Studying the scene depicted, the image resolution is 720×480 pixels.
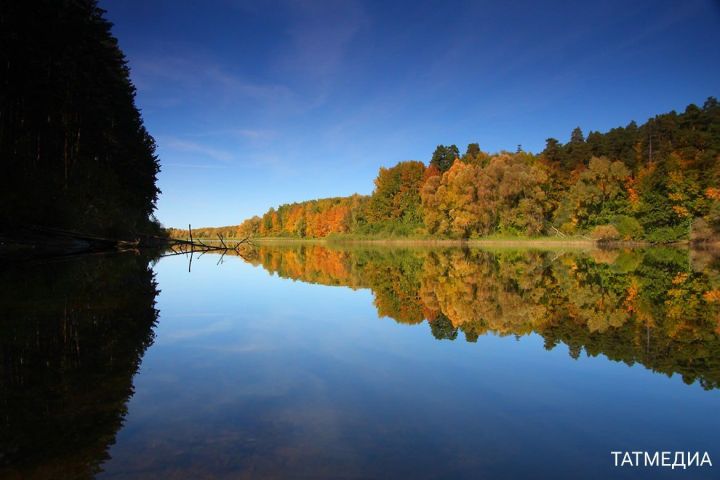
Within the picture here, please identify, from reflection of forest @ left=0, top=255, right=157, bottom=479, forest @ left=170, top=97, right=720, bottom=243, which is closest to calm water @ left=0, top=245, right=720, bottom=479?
reflection of forest @ left=0, top=255, right=157, bottom=479

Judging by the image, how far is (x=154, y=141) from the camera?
52.0 metres

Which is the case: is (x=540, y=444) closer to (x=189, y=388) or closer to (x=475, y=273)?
(x=189, y=388)

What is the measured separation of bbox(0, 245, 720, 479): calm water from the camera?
3.05m

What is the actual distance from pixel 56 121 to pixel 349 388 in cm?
2500

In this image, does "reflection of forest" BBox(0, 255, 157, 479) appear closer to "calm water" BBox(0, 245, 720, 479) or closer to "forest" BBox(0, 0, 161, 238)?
"calm water" BBox(0, 245, 720, 479)

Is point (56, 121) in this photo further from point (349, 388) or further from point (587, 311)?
point (587, 311)

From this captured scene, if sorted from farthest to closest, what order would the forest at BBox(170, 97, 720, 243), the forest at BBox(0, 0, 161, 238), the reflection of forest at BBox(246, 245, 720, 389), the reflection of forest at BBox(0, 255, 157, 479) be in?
1. the forest at BBox(170, 97, 720, 243)
2. the forest at BBox(0, 0, 161, 238)
3. the reflection of forest at BBox(246, 245, 720, 389)
4. the reflection of forest at BBox(0, 255, 157, 479)

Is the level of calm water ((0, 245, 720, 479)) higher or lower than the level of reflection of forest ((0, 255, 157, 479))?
lower

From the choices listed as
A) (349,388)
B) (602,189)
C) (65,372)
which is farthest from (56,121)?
(602,189)

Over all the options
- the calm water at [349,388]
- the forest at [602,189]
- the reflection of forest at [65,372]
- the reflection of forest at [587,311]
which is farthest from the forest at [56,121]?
the forest at [602,189]

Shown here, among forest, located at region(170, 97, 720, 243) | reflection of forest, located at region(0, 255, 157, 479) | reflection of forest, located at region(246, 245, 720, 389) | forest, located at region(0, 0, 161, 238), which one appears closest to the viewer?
reflection of forest, located at region(0, 255, 157, 479)

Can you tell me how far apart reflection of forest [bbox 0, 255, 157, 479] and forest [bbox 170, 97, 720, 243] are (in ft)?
165

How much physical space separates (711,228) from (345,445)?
179ft

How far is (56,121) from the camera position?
887 inches
